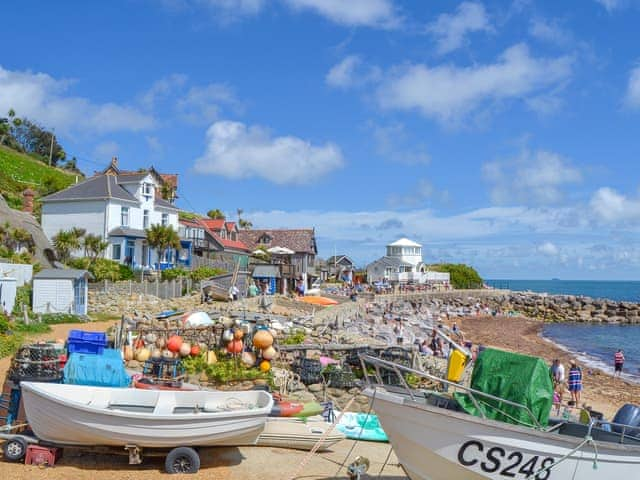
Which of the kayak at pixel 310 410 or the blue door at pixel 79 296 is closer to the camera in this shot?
the kayak at pixel 310 410

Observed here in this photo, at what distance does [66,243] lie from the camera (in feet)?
128

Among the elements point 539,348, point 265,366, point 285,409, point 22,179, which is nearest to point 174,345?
point 265,366

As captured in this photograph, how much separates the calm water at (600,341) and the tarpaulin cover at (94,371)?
1135 inches

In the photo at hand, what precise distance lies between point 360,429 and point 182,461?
202 inches

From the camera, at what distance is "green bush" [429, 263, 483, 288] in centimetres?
9338

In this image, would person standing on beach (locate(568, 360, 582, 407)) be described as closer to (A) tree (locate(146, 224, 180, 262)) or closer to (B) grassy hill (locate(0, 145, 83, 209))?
(A) tree (locate(146, 224, 180, 262))

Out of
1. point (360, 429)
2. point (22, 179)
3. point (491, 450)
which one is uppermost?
point (22, 179)

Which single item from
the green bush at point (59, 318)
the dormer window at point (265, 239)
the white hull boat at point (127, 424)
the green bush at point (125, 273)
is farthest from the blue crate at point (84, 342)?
the dormer window at point (265, 239)

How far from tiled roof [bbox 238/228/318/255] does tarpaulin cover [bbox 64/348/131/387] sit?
45741mm

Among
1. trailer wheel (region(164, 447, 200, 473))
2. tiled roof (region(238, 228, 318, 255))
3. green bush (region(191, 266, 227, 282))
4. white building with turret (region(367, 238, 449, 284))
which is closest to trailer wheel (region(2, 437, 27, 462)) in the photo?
trailer wheel (region(164, 447, 200, 473))

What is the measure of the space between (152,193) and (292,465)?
37.7 meters

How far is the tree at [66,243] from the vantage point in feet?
128

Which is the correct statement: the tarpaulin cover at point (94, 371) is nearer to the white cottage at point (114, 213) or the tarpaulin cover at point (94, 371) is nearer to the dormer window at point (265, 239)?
the white cottage at point (114, 213)

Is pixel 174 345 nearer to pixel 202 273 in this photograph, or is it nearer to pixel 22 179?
pixel 202 273
